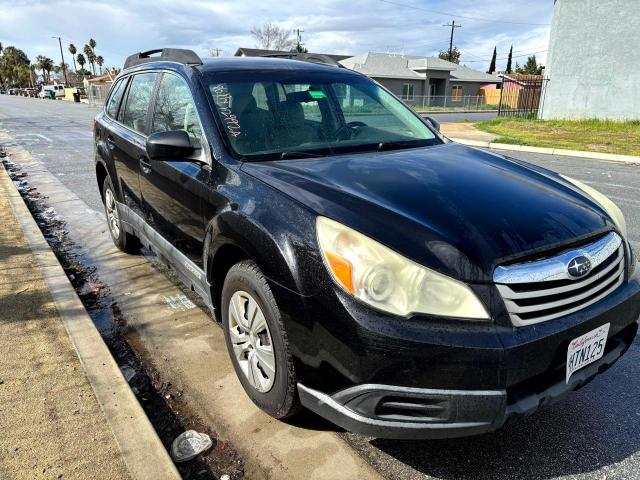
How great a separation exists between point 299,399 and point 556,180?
195 cm

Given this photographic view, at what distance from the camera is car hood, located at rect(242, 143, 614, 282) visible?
6.49 feet

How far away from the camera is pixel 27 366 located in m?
3.00

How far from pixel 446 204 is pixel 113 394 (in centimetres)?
202

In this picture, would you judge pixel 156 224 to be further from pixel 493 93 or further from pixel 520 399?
pixel 493 93

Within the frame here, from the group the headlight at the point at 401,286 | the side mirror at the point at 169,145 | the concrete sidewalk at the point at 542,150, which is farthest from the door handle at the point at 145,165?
the concrete sidewalk at the point at 542,150

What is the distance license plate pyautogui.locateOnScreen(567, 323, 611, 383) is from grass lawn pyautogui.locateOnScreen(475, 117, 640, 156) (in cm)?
1185

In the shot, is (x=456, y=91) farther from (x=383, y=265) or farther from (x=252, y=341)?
(x=383, y=265)

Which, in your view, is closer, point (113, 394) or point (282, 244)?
point (282, 244)

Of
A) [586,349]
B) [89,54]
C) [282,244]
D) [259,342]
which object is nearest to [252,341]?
[259,342]

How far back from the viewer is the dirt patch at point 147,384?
2.38 m

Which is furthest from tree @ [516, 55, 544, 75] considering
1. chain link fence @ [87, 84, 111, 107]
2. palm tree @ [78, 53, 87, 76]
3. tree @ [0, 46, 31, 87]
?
tree @ [0, 46, 31, 87]

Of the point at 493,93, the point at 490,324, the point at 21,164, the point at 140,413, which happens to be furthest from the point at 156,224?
the point at 493,93

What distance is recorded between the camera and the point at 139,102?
4.20 m

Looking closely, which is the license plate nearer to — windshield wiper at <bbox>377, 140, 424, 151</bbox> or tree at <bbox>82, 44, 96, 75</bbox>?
windshield wiper at <bbox>377, 140, 424, 151</bbox>
